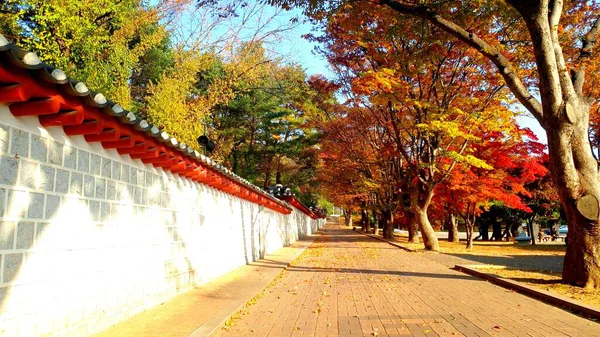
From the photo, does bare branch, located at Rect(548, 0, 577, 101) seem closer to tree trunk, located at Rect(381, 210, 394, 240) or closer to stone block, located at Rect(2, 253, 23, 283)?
stone block, located at Rect(2, 253, 23, 283)

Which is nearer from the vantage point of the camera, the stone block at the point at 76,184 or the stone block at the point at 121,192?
the stone block at the point at 76,184

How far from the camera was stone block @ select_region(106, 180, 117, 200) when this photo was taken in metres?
5.84

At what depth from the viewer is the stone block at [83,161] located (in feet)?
16.9

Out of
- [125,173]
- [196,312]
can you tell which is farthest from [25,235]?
[196,312]

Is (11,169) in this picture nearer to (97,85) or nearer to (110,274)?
(110,274)

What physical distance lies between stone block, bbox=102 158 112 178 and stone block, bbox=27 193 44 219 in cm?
129

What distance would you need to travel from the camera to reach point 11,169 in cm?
404

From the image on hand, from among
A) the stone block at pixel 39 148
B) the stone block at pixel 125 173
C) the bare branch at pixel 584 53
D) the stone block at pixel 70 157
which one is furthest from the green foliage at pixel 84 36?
the bare branch at pixel 584 53

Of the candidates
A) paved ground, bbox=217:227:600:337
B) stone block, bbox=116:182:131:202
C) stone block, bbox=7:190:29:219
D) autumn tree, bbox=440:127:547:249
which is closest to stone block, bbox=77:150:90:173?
stone block, bbox=116:182:131:202

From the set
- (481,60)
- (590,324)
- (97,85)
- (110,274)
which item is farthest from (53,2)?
(481,60)

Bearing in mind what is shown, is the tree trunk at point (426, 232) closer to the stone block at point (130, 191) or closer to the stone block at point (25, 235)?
the stone block at point (130, 191)

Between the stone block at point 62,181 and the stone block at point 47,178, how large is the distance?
82 mm

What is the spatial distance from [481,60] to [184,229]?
13453mm

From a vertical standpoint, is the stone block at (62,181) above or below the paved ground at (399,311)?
above
